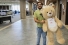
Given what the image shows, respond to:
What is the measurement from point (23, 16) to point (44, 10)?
16200mm

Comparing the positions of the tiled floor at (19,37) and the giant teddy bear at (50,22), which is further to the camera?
the tiled floor at (19,37)

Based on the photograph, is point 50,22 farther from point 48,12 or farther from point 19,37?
point 19,37

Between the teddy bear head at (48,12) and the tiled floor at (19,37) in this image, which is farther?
the tiled floor at (19,37)

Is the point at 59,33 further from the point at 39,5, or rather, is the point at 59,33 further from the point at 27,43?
the point at 27,43

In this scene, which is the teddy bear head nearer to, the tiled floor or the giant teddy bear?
the giant teddy bear

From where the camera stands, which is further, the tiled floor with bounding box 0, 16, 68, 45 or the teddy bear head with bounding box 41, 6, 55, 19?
the tiled floor with bounding box 0, 16, 68, 45

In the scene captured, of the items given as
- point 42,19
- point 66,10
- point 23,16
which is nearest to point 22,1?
point 23,16

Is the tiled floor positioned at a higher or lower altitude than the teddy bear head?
lower

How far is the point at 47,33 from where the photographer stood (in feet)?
13.4

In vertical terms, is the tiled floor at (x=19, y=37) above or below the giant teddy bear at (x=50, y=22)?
below

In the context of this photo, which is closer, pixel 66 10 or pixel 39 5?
pixel 39 5

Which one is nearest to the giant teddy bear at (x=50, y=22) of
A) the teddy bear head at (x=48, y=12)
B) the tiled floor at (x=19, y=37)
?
the teddy bear head at (x=48, y=12)

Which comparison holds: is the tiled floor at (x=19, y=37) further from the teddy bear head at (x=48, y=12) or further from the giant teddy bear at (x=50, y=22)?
the teddy bear head at (x=48, y=12)

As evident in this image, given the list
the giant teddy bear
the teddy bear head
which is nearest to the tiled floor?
the giant teddy bear
